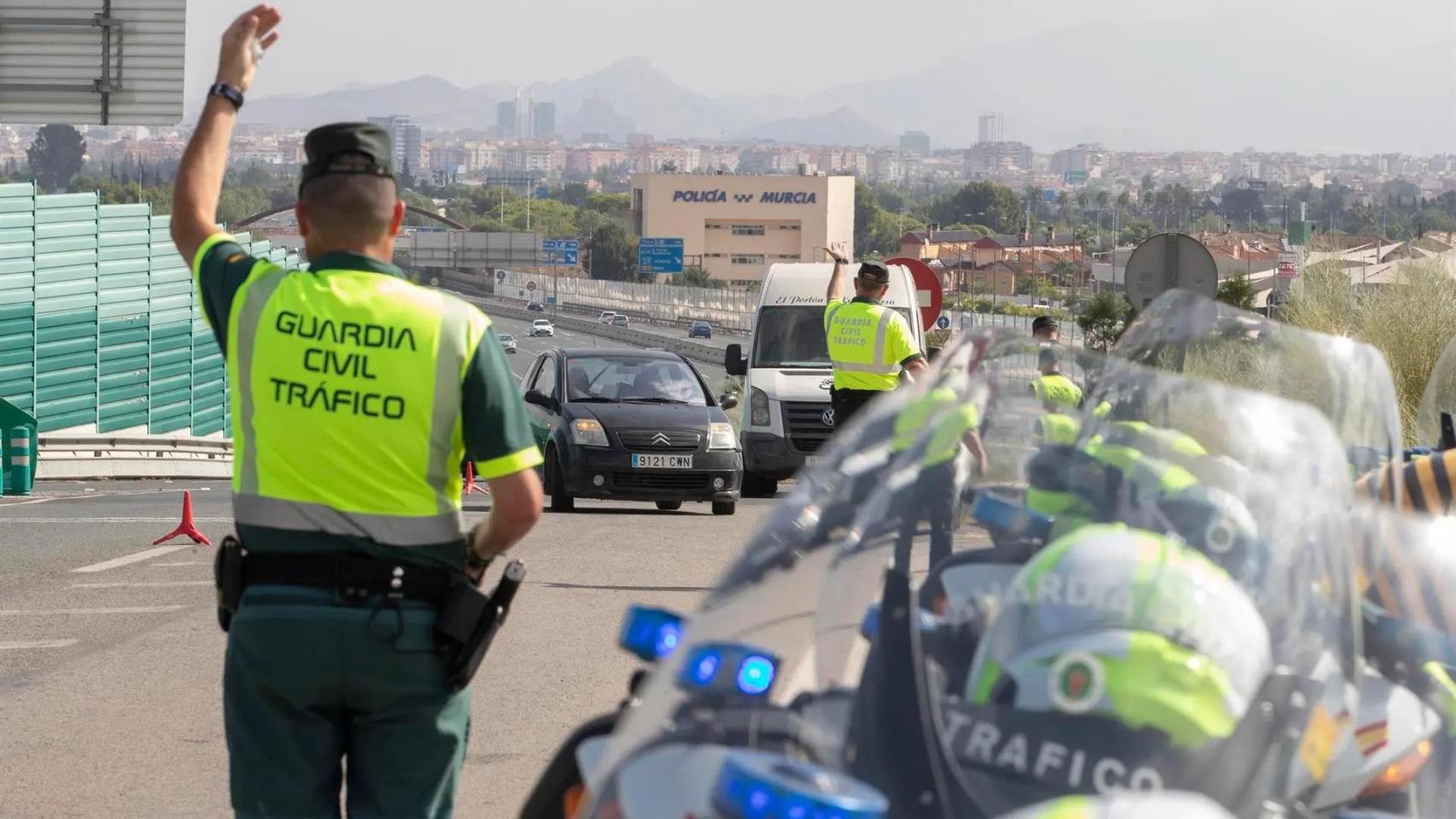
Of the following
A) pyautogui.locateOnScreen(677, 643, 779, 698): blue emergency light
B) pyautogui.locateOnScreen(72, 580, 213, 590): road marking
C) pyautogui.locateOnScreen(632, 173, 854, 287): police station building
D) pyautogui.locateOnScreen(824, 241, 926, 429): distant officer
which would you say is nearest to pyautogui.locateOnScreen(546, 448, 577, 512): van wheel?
pyautogui.locateOnScreen(824, 241, 926, 429): distant officer

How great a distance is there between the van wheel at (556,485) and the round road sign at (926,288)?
21.0ft

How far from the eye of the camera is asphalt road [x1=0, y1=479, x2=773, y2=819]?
Result: 696 centimetres

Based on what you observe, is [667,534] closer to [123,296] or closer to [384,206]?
[384,206]

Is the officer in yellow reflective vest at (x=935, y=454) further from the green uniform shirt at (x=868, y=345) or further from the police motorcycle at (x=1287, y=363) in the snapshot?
the green uniform shirt at (x=868, y=345)

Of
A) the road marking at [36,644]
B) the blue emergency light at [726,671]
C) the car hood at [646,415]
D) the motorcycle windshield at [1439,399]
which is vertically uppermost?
the motorcycle windshield at [1439,399]

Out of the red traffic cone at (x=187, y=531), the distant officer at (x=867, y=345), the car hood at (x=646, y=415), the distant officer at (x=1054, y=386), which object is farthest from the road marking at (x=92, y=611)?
the distant officer at (x=1054, y=386)

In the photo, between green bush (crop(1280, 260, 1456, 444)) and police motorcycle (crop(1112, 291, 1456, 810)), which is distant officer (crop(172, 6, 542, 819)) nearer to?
police motorcycle (crop(1112, 291, 1456, 810))

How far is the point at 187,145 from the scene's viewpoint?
4.30 meters

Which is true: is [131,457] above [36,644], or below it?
below

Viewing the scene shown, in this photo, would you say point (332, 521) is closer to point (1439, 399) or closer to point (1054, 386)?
point (1054, 386)

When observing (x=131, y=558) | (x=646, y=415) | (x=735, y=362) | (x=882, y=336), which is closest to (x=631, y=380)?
(x=646, y=415)

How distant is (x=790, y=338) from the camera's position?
70.5ft

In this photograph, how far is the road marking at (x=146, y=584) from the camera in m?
12.0

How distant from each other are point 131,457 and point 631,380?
14661mm
